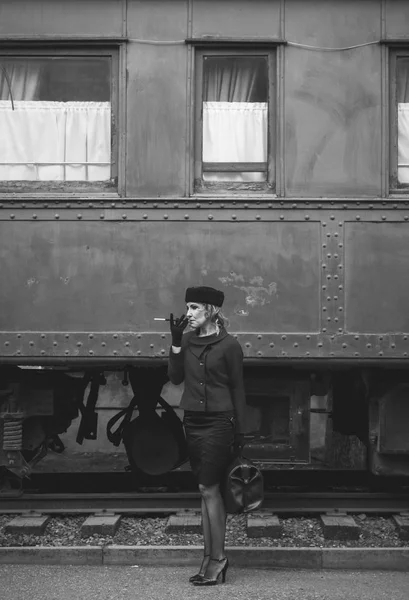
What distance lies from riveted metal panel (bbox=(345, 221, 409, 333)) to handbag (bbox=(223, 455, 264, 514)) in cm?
122

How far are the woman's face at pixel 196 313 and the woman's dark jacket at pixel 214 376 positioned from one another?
0.13 metres

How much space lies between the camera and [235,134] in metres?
5.69

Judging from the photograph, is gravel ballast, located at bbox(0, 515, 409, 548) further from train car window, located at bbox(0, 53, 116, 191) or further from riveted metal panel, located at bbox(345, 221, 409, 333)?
train car window, located at bbox(0, 53, 116, 191)

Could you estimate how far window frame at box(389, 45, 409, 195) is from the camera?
5.66 m

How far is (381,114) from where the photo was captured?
5.64 meters

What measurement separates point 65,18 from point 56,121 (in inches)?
27.2

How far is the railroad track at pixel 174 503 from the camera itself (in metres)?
6.05

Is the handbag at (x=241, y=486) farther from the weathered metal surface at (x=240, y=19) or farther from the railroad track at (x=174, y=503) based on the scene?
the weathered metal surface at (x=240, y=19)

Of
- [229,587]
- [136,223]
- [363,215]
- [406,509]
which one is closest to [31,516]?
[229,587]

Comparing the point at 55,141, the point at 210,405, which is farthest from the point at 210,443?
the point at 55,141

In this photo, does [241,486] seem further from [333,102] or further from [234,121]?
[333,102]

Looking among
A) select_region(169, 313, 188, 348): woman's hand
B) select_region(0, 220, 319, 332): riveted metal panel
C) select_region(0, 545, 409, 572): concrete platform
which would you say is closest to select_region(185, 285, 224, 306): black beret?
select_region(169, 313, 188, 348): woman's hand

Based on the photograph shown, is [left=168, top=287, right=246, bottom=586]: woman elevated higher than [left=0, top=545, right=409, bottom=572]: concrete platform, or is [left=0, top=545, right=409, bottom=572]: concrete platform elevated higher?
[left=168, top=287, right=246, bottom=586]: woman

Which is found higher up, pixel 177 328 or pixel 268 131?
pixel 268 131
